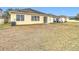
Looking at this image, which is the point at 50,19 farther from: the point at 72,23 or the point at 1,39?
the point at 1,39

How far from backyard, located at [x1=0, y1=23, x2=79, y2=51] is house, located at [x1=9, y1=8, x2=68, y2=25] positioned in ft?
0.25

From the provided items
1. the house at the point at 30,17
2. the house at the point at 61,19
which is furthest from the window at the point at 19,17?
the house at the point at 61,19

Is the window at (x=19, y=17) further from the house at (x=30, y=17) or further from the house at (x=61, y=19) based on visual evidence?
the house at (x=61, y=19)

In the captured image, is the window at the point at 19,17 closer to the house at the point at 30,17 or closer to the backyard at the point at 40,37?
the house at the point at 30,17

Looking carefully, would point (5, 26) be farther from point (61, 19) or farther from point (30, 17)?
point (61, 19)

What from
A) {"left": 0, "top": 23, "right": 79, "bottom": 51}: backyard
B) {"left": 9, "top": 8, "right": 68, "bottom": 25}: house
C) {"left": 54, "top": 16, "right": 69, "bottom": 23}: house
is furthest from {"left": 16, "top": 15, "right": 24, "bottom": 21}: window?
{"left": 54, "top": 16, "right": 69, "bottom": 23}: house

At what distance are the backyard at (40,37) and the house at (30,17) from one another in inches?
3.0

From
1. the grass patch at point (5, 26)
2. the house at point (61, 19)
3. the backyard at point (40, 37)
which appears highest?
the house at point (61, 19)

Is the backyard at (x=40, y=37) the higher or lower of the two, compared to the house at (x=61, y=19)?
lower

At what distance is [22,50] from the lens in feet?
8.77

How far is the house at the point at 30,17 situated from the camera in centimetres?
274

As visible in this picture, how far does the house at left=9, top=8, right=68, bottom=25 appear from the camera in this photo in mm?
2738
